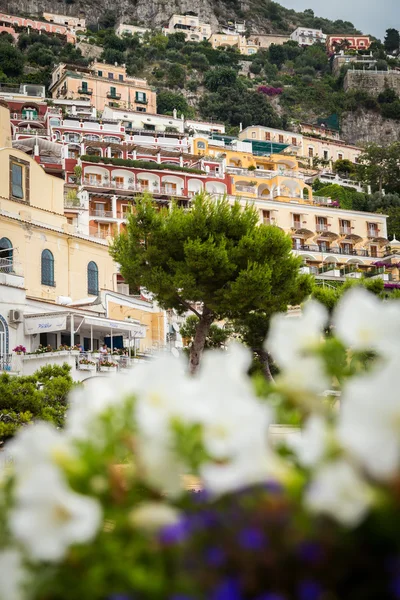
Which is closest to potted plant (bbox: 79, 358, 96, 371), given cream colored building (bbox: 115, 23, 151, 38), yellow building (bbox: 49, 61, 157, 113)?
yellow building (bbox: 49, 61, 157, 113)

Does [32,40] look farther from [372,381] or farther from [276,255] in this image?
[372,381]

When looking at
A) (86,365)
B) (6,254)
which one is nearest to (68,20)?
(6,254)

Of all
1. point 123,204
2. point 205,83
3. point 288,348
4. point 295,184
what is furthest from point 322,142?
point 288,348

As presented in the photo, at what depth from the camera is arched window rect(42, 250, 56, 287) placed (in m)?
33.3

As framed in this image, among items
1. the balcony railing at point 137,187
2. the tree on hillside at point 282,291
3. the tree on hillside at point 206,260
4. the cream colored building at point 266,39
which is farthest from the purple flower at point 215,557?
the cream colored building at point 266,39

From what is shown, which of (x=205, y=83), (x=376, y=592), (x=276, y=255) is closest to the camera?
(x=376, y=592)

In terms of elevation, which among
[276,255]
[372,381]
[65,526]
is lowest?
[65,526]

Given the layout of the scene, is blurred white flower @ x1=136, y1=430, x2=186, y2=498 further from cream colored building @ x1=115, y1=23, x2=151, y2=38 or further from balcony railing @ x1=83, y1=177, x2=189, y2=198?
cream colored building @ x1=115, y1=23, x2=151, y2=38

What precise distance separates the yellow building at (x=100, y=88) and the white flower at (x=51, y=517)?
291 ft

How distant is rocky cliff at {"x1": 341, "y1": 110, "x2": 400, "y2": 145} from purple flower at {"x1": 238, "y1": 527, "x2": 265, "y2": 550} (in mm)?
121632

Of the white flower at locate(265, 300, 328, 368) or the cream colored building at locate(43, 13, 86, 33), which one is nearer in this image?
the white flower at locate(265, 300, 328, 368)

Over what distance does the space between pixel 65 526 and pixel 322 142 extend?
345ft

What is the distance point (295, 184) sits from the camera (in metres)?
71.4

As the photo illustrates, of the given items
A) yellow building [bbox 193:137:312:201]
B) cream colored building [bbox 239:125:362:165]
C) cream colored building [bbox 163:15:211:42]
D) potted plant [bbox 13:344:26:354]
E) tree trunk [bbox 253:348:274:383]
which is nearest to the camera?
potted plant [bbox 13:344:26:354]
